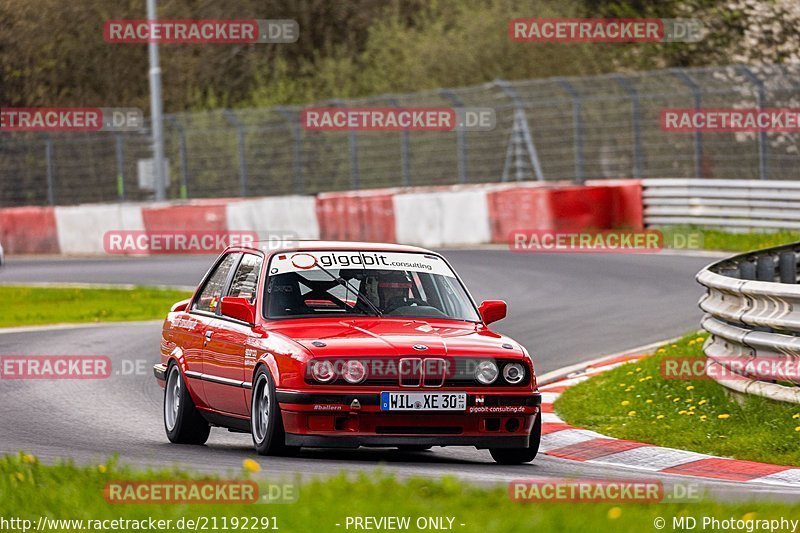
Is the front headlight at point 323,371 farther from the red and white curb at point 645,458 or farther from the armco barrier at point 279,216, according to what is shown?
the armco barrier at point 279,216

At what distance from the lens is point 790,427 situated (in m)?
10.4

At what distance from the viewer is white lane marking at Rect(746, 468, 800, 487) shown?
920cm

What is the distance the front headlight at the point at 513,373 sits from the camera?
9.55 metres

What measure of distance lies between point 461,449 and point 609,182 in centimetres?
1719

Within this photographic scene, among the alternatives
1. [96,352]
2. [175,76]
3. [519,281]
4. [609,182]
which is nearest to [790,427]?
[96,352]

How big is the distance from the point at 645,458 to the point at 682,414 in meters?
1.32

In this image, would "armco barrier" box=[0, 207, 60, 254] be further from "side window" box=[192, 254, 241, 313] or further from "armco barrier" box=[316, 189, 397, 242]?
"side window" box=[192, 254, 241, 313]

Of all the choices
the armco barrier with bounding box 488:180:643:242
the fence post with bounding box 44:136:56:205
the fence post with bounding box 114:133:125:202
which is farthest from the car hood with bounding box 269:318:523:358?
the fence post with bounding box 44:136:56:205

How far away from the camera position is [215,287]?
1120 cm

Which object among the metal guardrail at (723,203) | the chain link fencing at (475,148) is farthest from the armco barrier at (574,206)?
the chain link fencing at (475,148)

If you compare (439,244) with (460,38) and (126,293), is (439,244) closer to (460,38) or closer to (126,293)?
(126,293)

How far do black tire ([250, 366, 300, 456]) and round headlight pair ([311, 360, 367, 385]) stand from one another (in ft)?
0.99

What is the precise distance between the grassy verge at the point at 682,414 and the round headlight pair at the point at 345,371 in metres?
2.48

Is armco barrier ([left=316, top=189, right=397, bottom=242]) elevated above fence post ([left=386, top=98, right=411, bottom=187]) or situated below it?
below
